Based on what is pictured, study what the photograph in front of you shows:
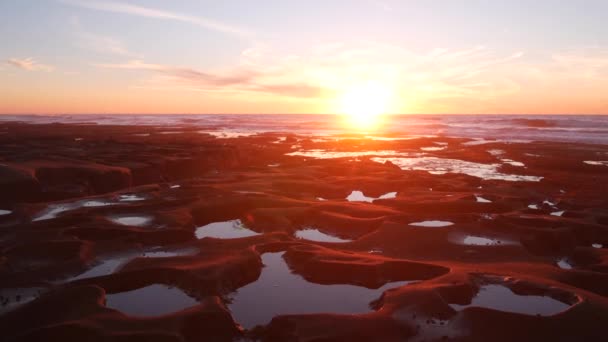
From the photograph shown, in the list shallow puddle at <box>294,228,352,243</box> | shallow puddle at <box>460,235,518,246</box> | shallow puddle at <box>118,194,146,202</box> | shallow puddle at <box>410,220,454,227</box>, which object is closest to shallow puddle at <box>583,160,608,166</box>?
shallow puddle at <box>410,220,454,227</box>

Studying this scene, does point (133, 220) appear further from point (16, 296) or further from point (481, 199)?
point (481, 199)

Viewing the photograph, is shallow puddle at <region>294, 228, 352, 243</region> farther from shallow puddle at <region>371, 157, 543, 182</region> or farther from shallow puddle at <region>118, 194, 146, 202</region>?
shallow puddle at <region>371, 157, 543, 182</region>

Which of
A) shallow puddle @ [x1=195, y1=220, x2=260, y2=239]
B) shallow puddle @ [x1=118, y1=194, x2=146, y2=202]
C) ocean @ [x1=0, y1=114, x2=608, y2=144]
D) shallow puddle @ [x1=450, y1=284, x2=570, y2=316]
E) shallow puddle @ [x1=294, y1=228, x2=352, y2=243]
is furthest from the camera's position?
ocean @ [x1=0, y1=114, x2=608, y2=144]

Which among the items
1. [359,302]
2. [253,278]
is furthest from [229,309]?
[359,302]

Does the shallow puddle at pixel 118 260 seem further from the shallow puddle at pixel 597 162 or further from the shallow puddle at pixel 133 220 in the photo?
the shallow puddle at pixel 597 162

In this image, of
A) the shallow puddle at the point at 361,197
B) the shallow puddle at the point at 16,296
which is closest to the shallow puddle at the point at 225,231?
the shallow puddle at the point at 16,296

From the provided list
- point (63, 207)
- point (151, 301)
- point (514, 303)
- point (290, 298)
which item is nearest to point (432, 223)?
point (514, 303)
